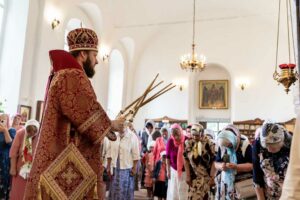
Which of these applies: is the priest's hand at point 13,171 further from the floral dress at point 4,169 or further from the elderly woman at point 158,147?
the elderly woman at point 158,147

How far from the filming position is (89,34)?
1981 millimetres

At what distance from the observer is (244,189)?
3154mm

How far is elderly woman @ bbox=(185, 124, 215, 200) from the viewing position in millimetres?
3982

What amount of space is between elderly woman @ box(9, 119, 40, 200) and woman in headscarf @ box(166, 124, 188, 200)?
2.12 m

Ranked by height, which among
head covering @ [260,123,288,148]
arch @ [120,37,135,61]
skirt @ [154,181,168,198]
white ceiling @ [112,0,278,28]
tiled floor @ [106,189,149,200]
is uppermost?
white ceiling @ [112,0,278,28]

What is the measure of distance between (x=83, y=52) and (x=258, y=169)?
178 centimetres

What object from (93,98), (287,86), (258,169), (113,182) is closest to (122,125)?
(93,98)

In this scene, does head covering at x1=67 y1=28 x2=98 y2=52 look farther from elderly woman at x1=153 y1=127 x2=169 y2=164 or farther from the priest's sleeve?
elderly woman at x1=153 y1=127 x2=169 y2=164

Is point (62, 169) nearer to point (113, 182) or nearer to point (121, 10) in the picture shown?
point (113, 182)

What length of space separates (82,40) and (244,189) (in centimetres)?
229

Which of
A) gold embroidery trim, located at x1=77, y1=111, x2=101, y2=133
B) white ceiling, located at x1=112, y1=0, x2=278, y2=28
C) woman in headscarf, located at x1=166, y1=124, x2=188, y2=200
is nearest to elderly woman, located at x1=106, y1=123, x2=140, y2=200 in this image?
woman in headscarf, located at x1=166, y1=124, x2=188, y2=200

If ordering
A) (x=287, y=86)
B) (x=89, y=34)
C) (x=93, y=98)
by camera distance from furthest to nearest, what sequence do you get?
(x=287, y=86)
(x=89, y=34)
(x=93, y=98)

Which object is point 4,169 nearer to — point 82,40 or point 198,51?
point 82,40

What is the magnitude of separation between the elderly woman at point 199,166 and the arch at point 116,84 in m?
7.68
